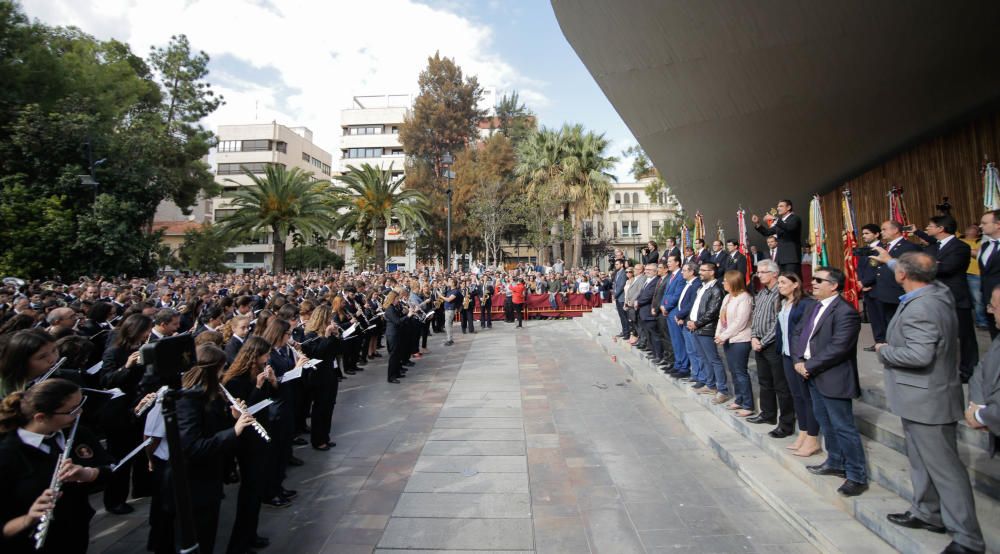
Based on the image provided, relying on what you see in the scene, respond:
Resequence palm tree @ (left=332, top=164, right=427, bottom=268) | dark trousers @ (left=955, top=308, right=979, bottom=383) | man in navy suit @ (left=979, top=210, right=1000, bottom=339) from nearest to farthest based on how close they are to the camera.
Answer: man in navy suit @ (left=979, top=210, right=1000, bottom=339) < dark trousers @ (left=955, top=308, right=979, bottom=383) < palm tree @ (left=332, top=164, right=427, bottom=268)

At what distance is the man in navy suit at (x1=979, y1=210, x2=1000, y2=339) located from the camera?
187 inches

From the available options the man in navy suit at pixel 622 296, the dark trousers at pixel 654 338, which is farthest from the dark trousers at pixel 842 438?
the man in navy suit at pixel 622 296

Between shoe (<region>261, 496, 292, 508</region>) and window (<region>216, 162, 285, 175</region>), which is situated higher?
window (<region>216, 162, 285, 175</region>)

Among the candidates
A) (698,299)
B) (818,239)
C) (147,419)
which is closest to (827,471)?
(698,299)

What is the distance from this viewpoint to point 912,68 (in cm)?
687

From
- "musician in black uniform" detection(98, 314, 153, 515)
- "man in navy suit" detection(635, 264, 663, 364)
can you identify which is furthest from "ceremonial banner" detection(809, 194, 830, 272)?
"musician in black uniform" detection(98, 314, 153, 515)

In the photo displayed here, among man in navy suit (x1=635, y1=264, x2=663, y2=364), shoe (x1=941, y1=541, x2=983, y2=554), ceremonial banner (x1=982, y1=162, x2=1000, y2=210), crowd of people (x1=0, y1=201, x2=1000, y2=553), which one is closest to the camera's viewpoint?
crowd of people (x1=0, y1=201, x2=1000, y2=553)

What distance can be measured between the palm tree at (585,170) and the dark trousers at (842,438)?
80.1ft

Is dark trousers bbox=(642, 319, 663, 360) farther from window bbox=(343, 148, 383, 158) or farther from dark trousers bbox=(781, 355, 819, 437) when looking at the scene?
window bbox=(343, 148, 383, 158)

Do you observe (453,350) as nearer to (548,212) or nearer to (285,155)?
(548,212)

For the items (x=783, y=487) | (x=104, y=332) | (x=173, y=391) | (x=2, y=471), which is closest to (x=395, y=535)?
(x=173, y=391)

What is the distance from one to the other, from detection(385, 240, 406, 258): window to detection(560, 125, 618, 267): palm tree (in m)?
27.0

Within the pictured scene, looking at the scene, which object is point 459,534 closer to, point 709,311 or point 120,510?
point 120,510

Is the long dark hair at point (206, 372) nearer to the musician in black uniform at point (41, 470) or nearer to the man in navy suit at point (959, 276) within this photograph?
the musician in black uniform at point (41, 470)
